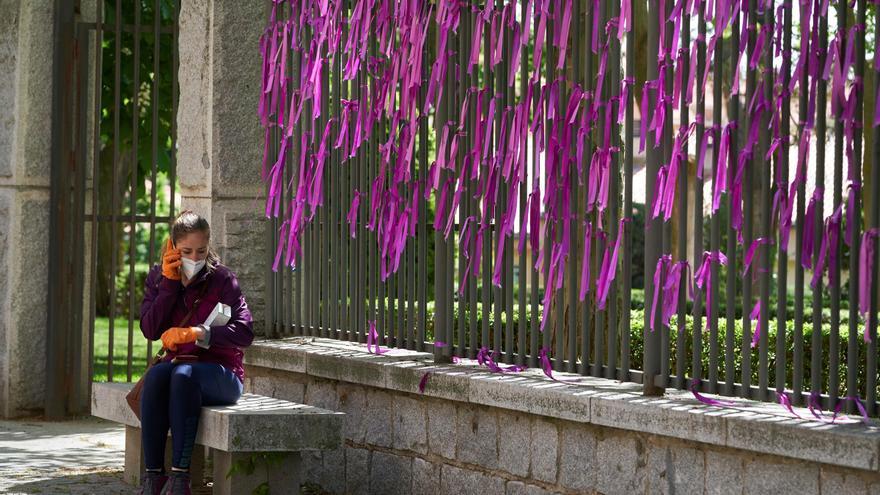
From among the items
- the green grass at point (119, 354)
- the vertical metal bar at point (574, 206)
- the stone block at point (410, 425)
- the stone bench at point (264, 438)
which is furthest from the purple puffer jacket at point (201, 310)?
the green grass at point (119, 354)

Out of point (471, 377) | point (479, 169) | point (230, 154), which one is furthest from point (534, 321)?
point (230, 154)

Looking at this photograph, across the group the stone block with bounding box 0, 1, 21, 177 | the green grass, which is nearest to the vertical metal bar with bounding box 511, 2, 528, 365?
the stone block with bounding box 0, 1, 21, 177

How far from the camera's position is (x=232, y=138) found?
809 centimetres

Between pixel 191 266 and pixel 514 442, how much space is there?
5.51ft

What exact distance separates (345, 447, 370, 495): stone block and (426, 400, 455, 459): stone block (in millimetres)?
572

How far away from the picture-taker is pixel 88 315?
10.3 m

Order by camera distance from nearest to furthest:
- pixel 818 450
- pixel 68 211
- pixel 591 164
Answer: pixel 818 450 < pixel 591 164 < pixel 68 211

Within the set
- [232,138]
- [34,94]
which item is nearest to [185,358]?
[232,138]

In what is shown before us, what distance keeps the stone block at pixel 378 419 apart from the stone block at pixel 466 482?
0.49 m

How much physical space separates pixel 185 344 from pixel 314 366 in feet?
3.20

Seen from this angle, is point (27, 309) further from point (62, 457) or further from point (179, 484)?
point (179, 484)

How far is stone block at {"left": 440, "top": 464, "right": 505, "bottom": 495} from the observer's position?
20.0 feet

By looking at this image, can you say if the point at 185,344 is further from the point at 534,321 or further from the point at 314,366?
the point at 534,321

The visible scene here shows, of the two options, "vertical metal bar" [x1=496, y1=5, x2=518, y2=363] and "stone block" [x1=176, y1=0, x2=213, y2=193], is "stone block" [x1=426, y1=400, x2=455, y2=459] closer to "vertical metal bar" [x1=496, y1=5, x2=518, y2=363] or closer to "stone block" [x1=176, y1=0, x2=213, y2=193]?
"vertical metal bar" [x1=496, y1=5, x2=518, y2=363]
